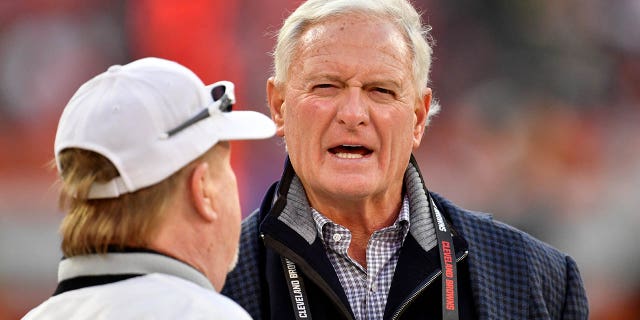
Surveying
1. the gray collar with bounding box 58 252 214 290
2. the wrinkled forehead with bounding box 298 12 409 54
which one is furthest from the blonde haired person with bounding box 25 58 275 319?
the wrinkled forehead with bounding box 298 12 409 54

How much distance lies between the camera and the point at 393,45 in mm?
3354

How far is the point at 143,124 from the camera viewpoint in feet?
6.88

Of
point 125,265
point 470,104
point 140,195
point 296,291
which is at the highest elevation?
point 140,195

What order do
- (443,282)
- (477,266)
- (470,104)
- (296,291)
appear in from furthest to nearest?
(470,104), (477,266), (443,282), (296,291)

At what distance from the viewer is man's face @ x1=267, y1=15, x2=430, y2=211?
3247 mm

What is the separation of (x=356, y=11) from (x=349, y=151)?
456 mm

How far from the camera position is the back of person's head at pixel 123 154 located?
207 cm

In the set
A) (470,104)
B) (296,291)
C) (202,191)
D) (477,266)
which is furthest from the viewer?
(470,104)

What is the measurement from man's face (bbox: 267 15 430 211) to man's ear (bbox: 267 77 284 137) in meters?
0.10

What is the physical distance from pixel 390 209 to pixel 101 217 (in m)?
1.47

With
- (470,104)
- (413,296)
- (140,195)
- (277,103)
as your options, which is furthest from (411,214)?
(470,104)

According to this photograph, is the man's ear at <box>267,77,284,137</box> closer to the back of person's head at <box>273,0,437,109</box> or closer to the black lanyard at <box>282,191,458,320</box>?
the back of person's head at <box>273,0,437,109</box>

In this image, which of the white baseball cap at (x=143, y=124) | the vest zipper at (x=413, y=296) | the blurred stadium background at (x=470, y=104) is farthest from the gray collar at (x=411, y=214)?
the blurred stadium background at (x=470, y=104)

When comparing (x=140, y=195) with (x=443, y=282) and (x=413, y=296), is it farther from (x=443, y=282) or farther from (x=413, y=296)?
(x=443, y=282)
